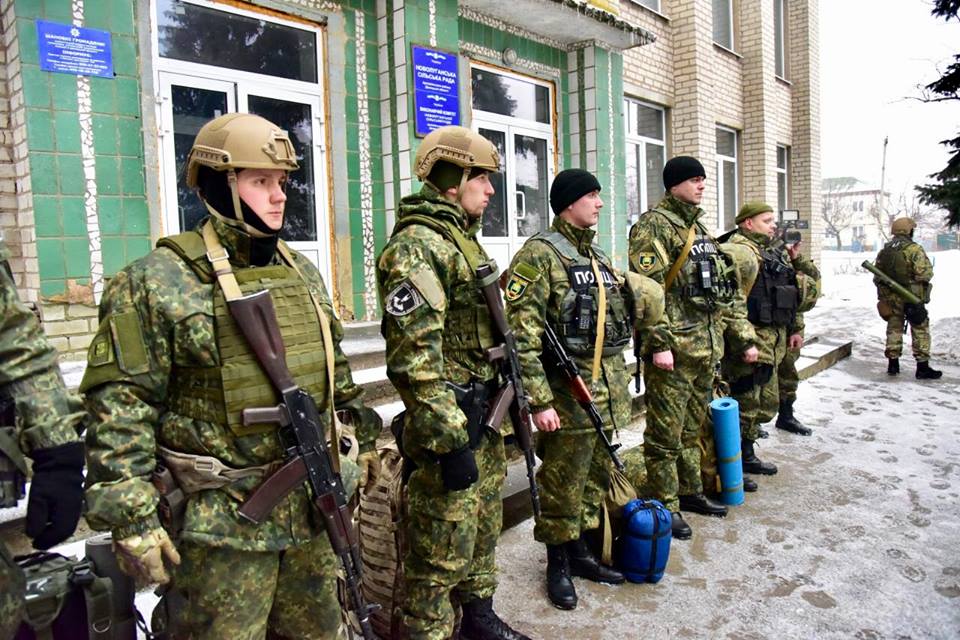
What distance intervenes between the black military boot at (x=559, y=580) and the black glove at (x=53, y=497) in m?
2.11

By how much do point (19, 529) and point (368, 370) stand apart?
2521 mm

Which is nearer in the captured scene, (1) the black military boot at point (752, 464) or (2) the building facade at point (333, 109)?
(2) the building facade at point (333, 109)

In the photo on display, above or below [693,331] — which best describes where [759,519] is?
below

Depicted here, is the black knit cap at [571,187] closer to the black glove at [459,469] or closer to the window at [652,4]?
the black glove at [459,469]

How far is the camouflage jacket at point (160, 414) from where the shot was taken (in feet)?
5.43

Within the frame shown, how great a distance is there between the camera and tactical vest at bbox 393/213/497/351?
8.18 feet

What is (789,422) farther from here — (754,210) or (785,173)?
(785,173)

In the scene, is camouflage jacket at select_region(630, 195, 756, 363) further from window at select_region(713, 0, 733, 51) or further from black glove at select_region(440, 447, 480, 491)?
window at select_region(713, 0, 733, 51)

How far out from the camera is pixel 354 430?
87.6 inches

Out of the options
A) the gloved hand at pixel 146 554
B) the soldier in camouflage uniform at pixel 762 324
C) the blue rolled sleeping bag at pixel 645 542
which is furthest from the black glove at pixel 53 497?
the soldier in camouflage uniform at pixel 762 324

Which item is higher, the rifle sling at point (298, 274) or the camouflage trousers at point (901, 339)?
the rifle sling at point (298, 274)

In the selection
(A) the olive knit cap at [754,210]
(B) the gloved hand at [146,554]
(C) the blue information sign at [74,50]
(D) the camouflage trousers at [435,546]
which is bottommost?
(D) the camouflage trousers at [435,546]

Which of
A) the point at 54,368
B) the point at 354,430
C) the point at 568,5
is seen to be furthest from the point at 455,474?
the point at 568,5

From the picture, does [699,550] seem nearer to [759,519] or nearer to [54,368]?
[759,519]
